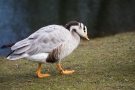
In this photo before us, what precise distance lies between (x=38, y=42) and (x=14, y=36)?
1013 cm

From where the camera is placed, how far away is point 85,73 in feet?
23.6

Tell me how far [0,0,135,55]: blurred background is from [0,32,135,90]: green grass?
7.26 meters

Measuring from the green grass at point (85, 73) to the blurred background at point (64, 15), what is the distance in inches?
286

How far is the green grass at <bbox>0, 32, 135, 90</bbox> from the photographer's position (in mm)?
6332

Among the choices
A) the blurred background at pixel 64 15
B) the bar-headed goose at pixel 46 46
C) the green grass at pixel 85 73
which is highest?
the blurred background at pixel 64 15

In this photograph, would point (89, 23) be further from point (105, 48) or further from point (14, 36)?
point (105, 48)

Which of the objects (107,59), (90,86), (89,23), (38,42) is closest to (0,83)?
(38,42)

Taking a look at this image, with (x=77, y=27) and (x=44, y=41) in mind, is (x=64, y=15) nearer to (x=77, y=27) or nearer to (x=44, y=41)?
(x=77, y=27)

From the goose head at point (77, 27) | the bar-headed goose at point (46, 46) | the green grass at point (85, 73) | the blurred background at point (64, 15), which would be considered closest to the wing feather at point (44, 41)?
the bar-headed goose at point (46, 46)

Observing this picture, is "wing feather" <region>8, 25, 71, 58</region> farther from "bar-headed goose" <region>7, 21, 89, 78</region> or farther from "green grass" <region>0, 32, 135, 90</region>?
"green grass" <region>0, 32, 135, 90</region>

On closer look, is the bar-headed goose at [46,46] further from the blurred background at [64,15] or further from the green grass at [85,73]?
the blurred background at [64,15]

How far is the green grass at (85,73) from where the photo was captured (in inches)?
249

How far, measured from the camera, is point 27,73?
7.63 meters

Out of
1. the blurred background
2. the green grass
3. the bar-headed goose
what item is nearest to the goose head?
the bar-headed goose
